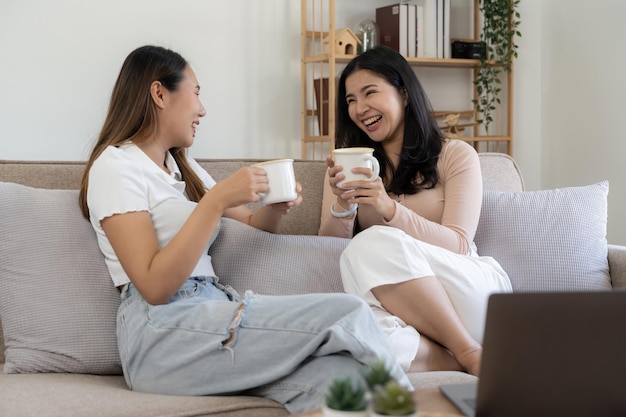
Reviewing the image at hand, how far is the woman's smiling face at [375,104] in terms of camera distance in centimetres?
230

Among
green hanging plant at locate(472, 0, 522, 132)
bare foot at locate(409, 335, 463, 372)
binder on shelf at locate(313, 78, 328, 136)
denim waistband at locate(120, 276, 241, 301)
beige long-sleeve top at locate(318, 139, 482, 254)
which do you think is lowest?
bare foot at locate(409, 335, 463, 372)

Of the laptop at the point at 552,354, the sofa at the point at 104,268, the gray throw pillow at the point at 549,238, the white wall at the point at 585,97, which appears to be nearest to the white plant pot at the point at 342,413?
the laptop at the point at 552,354

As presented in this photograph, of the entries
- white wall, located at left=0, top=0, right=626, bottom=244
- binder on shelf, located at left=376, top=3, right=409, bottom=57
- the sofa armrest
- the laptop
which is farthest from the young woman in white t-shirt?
binder on shelf, located at left=376, top=3, right=409, bottom=57

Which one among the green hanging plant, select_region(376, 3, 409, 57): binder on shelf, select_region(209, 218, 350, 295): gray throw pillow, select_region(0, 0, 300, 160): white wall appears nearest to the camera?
select_region(209, 218, 350, 295): gray throw pillow

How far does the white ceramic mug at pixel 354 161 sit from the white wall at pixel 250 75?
5.48ft

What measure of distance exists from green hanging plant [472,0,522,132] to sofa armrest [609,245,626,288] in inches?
68.3

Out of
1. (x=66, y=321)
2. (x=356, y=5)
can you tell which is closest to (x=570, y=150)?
(x=356, y=5)

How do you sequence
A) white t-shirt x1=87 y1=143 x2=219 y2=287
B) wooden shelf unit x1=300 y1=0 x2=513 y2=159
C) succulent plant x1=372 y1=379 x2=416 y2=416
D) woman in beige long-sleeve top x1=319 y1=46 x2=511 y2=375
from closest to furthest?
succulent plant x1=372 y1=379 x2=416 y2=416 < white t-shirt x1=87 y1=143 x2=219 y2=287 < woman in beige long-sleeve top x1=319 y1=46 x2=511 y2=375 < wooden shelf unit x1=300 y1=0 x2=513 y2=159

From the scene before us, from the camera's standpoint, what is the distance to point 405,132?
234 centimetres

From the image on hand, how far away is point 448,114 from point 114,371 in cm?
254

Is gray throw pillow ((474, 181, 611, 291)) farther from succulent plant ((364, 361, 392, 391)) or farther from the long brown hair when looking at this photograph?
succulent plant ((364, 361, 392, 391))

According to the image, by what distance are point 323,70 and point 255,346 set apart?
2.55 meters

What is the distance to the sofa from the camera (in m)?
1.53

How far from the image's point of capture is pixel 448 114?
3.95 meters
